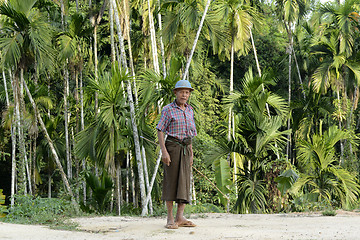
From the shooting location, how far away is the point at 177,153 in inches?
262

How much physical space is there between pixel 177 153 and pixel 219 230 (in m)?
1.06

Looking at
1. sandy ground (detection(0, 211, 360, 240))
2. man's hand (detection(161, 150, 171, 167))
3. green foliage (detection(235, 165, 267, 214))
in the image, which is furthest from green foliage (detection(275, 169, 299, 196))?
man's hand (detection(161, 150, 171, 167))

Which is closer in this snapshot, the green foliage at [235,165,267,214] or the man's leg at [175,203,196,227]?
the man's leg at [175,203,196,227]

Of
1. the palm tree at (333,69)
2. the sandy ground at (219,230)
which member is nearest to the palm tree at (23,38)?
the sandy ground at (219,230)

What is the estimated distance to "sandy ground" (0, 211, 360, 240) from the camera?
578 centimetres

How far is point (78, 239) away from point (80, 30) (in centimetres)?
1374

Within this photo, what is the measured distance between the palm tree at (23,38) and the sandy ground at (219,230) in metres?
7.52

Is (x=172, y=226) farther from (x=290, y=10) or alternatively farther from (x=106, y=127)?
(x=290, y=10)

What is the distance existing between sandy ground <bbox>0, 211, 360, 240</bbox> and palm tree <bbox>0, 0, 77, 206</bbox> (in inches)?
296

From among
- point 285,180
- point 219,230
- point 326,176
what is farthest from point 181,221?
point 326,176

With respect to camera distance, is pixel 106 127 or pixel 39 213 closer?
pixel 39 213

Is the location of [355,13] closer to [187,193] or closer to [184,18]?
[184,18]

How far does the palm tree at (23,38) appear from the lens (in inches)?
537

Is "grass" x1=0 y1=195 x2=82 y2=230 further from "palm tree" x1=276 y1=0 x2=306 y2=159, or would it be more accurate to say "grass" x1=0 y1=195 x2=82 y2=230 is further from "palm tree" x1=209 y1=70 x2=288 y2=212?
"palm tree" x1=276 y1=0 x2=306 y2=159
